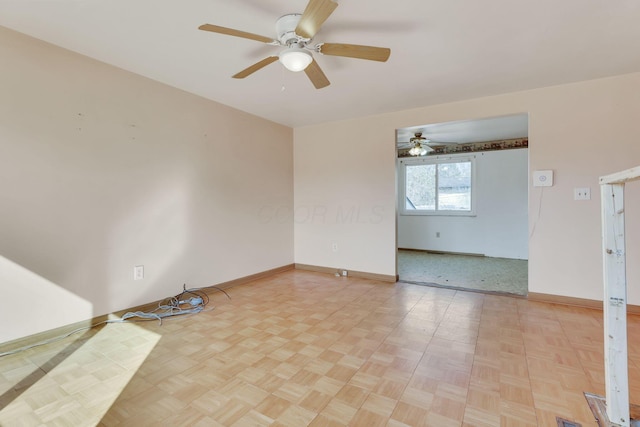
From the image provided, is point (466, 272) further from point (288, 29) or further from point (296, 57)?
point (288, 29)

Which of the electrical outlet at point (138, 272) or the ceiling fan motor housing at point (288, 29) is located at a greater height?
the ceiling fan motor housing at point (288, 29)

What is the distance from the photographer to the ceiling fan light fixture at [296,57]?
1922 mm

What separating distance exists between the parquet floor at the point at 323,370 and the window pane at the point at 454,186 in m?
3.50

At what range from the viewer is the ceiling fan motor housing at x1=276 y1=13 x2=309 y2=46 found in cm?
188

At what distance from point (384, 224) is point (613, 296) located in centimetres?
275

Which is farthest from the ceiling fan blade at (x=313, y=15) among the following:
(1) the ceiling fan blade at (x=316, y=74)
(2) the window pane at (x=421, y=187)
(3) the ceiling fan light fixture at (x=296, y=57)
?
(2) the window pane at (x=421, y=187)

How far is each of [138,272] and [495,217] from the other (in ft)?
19.8

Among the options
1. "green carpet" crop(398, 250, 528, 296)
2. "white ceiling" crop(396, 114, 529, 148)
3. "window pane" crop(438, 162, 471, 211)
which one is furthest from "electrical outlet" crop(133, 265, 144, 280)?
"window pane" crop(438, 162, 471, 211)

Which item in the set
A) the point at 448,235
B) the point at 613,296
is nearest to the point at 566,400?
the point at 613,296

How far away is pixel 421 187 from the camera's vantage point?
21.9 ft

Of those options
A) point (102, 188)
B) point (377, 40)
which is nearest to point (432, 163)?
point (377, 40)

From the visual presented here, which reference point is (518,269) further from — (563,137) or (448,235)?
(563,137)

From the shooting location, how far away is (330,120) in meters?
4.43

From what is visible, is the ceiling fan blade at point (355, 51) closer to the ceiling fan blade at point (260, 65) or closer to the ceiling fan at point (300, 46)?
the ceiling fan at point (300, 46)
